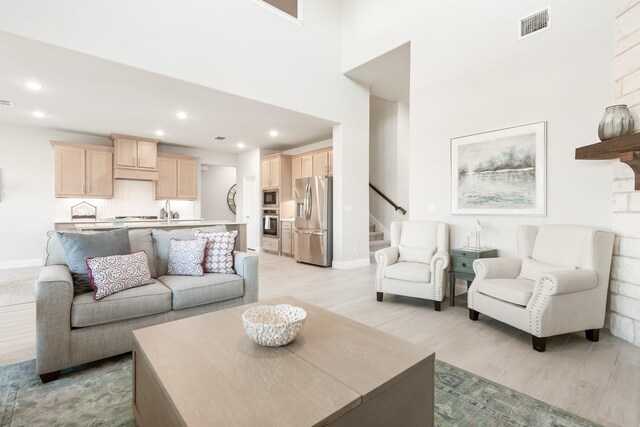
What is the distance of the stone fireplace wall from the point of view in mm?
2525

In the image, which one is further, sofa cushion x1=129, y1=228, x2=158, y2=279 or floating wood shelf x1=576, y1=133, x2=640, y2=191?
sofa cushion x1=129, y1=228, x2=158, y2=279

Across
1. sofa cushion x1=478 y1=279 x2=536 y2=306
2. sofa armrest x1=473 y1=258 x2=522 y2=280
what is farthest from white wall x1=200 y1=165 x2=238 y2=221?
sofa cushion x1=478 y1=279 x2=536 y2=306

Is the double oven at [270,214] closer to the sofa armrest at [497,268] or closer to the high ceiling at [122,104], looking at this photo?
the high ceiling at [122,104]

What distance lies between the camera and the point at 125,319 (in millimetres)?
2213

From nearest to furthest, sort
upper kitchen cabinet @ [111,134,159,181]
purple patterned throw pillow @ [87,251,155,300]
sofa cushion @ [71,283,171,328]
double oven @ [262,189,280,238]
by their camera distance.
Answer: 1. sofa cushion @ [71,283,171,328]
2. purple patterned throw pillow @ [87,251,155,300]
3. upper kitchen cabinet @ [111,134,159,181]
4. double oven @ [262,189,280,238]

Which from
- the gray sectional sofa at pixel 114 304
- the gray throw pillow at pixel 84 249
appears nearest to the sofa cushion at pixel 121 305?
the gray sectional sofa at pixel 114 304

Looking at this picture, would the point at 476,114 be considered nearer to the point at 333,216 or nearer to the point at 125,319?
the point at 333,216

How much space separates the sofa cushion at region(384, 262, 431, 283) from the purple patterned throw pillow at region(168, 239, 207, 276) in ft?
6.84

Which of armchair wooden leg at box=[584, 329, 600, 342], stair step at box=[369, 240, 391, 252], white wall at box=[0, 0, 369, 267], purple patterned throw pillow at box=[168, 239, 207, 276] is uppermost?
white wall at box=[0, 0, 369, 267]

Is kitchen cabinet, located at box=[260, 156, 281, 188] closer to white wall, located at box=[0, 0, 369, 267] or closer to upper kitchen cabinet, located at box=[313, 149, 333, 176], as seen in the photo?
upper kitchen cabinet, located at box=[313, 149, 333, 176]

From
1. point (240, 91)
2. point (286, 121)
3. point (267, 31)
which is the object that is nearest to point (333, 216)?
point (286, 121)

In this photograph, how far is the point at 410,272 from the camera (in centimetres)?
345

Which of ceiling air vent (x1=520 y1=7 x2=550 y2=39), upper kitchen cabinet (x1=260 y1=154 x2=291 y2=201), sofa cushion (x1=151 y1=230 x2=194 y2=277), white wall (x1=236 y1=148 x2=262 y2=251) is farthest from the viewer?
white wall (x1=236 y1=148 x2=262 y2=251)

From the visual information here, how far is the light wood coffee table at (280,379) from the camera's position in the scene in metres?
0.97
